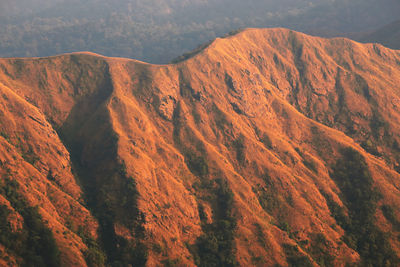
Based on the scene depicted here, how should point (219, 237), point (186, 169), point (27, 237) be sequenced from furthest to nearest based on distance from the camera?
point (186, 169)
point (219, 237)
point (27, 237)

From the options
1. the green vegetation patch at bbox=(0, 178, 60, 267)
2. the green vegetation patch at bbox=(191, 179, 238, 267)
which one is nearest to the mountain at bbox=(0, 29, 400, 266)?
the green vegetation patch at bbox=(0, 178, 60, 267)

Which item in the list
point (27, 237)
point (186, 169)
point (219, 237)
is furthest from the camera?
point (186, 169)

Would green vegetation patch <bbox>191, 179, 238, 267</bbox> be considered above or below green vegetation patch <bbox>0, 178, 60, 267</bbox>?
below

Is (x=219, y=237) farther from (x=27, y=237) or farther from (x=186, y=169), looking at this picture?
(x=27, y=237)

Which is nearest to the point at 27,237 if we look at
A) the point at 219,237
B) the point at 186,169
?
the point at 219,237

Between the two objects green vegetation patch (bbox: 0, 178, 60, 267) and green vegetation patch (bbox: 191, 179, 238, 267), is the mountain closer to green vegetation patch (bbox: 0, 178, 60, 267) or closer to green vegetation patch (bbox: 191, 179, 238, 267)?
green vegetation patch (bbox: 0, 178, 60, 267)

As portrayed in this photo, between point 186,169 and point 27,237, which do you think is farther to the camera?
point 186,169

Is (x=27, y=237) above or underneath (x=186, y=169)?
above

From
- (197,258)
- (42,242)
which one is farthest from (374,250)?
(42,242)

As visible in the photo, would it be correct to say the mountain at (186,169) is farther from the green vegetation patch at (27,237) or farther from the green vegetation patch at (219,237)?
the green vegetation patch at (219,237)
